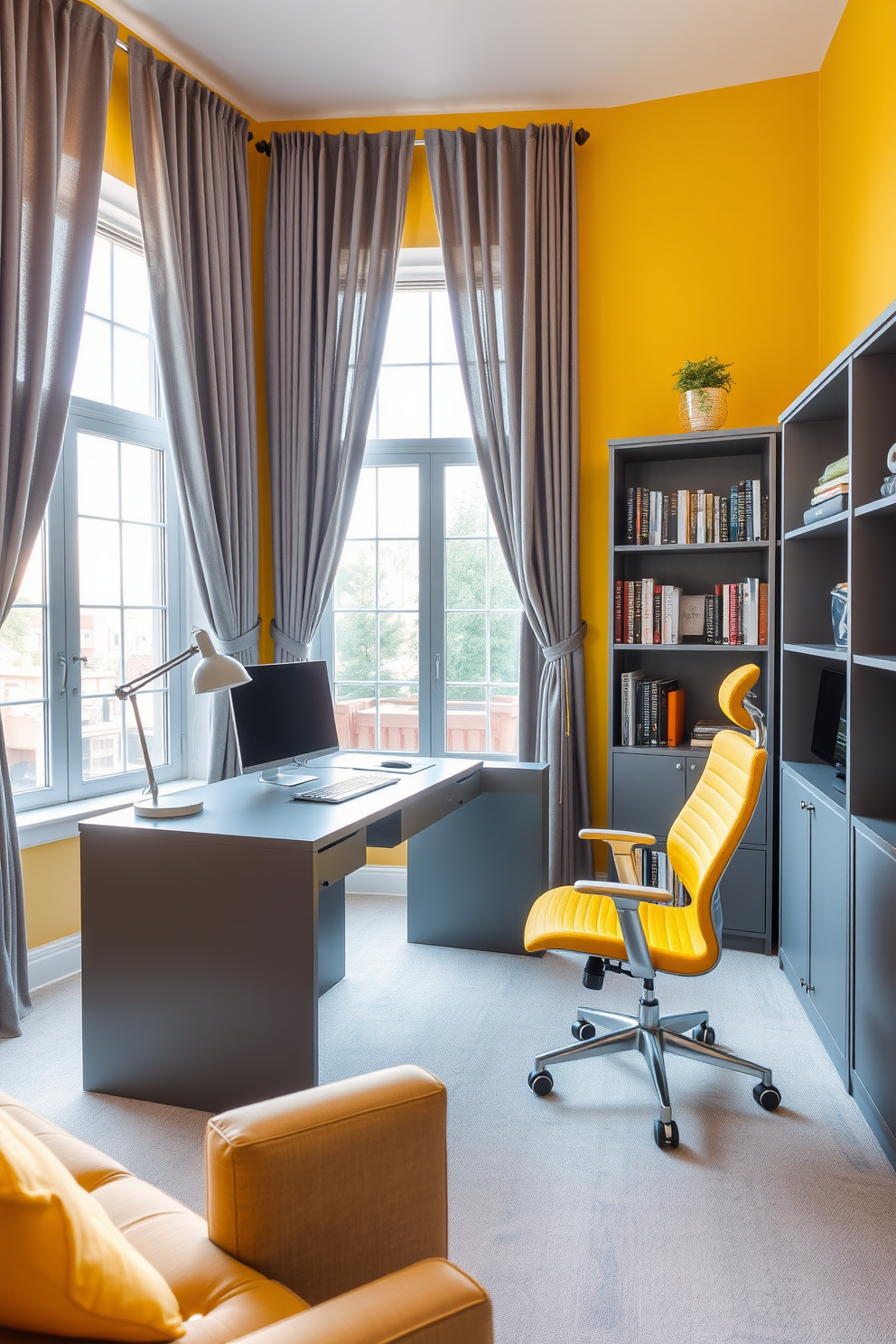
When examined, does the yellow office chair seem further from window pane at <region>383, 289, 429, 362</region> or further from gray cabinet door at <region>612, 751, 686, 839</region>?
window pane at <region>383, 289, 429, 362</region>

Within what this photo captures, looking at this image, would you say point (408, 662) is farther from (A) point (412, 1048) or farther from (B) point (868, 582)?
(B) point (868, 582)

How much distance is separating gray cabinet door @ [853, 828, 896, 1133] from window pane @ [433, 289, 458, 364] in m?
2.90

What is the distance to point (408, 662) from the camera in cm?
432

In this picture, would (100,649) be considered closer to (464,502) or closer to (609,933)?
(464,502)

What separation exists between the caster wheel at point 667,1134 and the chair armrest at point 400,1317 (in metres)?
1.34

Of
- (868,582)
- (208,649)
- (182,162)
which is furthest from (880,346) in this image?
(182,162)

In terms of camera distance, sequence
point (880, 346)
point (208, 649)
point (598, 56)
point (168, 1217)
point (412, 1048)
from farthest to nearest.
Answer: point (598, 56), point (412, 1048), point (208, 649), point (880, 346), point (168, 1217)

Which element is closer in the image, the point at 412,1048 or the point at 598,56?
the point at 412,1048

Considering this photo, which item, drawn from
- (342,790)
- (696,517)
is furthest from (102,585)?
(696,517)

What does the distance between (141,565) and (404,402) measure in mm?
1447

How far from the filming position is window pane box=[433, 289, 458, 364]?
4250 millimetres

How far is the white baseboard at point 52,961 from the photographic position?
3.14 metres

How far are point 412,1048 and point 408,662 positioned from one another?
6.61 ft

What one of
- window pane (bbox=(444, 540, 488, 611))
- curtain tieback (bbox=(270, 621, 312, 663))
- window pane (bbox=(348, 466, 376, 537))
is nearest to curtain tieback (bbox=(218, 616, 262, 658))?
curtain tieback (bbox=(270, 621, 312, 663))
